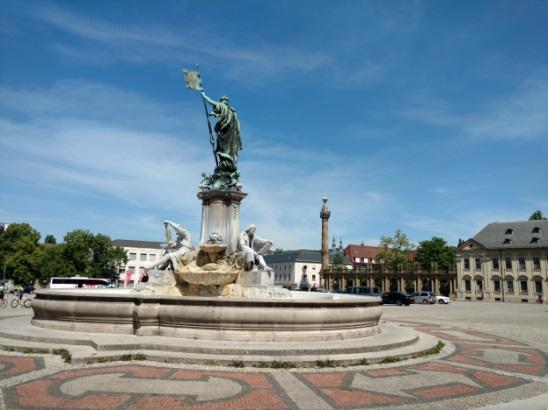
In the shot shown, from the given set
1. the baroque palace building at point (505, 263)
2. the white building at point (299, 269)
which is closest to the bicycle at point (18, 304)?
the baroque palace building at point (505, 263)

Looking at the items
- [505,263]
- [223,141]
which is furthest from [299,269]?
[223,141]

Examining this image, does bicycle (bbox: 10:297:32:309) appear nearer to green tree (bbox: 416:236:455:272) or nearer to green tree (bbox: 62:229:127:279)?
green tree (bbox: 62:229:127:279)

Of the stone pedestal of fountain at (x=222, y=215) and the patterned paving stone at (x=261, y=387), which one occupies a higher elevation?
the stone pedestal of fountain at (x=222, y=215)

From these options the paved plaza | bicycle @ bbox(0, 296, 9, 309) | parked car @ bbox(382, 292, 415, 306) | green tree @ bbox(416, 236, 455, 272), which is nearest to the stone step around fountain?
the paved plaza

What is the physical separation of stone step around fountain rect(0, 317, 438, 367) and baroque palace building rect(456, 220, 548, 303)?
59971mm

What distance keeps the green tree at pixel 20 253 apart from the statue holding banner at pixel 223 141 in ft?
201

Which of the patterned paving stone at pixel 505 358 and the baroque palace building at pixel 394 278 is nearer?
the patterned paving stone at pixel 505 358

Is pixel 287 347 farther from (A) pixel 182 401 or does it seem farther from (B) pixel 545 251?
(B) pixel 545 251

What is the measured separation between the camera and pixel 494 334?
53.7 feet

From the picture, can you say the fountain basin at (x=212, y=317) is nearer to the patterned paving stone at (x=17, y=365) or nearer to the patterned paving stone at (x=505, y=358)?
the patterned paving stone at (x=17, y=365)

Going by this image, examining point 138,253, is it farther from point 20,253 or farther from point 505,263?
point 505,263

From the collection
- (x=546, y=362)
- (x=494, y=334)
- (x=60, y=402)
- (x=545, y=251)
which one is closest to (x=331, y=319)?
(x=546, y=362)

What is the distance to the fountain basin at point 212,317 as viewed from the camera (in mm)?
10102

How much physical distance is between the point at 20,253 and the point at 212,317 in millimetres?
69788
